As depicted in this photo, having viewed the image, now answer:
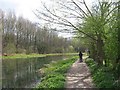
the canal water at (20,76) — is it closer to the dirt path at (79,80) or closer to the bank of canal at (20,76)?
the bank of canal at (20,76)

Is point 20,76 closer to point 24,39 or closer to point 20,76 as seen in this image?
point 20,76

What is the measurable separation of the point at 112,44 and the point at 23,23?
7862 cm

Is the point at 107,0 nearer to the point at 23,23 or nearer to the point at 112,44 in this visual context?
the point at 112,44

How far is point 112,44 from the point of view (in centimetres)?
1700

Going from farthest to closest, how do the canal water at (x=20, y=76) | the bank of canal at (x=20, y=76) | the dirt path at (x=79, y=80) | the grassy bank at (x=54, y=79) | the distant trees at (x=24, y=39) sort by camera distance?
the distant trees at (x=24, y=39)
the bank of canal at (x=20, y=76)
the canal water at (x=20, y=76)
the grassy bank at (x=54, y=79)
the dirt path at (x=79, y=80)

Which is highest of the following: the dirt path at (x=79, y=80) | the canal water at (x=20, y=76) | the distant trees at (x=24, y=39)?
the distant trees at (x=24, y=39)

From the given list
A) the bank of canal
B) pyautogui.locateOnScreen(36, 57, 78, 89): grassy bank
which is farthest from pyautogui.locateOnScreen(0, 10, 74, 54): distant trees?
pyautogui.locateOnScreen(36, 57, 78, 89): grassy bank

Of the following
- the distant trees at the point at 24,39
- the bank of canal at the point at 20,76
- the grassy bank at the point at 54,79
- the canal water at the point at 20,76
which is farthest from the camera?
the distant trees at the point at 24,39

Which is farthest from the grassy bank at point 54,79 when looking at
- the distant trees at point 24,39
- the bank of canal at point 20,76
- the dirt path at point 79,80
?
the distant trees at point 24,39

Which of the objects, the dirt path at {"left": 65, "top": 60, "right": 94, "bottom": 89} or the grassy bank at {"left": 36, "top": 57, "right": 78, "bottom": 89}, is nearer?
the dirt path at {"left": 65, "top": 60, "right": 94, "bottom": 89}

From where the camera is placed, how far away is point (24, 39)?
318 ft

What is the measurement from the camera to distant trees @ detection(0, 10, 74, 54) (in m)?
81.4

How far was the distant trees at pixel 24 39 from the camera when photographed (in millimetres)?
81438

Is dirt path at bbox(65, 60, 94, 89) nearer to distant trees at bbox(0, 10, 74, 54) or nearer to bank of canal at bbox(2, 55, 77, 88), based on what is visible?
bank of canal at bbox(2, 55, 77, 88)
